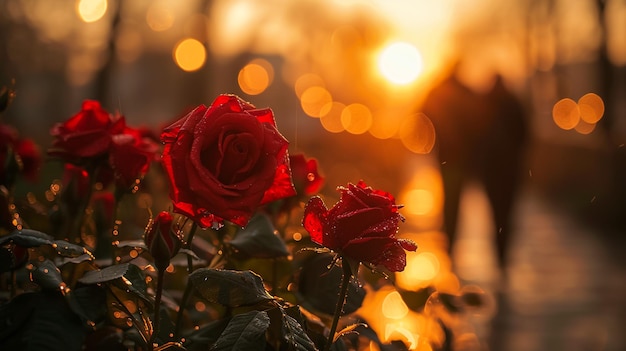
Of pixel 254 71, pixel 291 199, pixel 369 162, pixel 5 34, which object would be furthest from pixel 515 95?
pixel 254 71

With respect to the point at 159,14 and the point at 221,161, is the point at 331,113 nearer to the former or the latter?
the point at 159,14

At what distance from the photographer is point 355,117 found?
46.7 meters

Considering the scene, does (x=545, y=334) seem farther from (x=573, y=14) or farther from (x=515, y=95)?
(x=573, y=14)

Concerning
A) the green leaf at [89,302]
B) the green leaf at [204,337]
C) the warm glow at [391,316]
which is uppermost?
the green leaf at [89,302]

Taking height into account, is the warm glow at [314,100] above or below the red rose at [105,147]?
below

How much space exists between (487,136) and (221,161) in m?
6.23

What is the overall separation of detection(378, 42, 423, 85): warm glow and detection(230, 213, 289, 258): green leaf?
27862 millimetres

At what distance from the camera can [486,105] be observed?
6.93 m

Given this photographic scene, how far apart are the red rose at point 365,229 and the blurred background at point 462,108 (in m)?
0.48

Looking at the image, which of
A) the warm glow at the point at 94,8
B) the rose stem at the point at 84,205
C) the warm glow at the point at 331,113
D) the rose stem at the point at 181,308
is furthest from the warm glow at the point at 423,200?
the warm glow at the point at 331,113

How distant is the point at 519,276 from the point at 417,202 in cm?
759

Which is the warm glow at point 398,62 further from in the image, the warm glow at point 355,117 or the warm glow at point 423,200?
the warm glow at point 423,200

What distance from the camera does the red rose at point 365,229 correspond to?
38.7 inches

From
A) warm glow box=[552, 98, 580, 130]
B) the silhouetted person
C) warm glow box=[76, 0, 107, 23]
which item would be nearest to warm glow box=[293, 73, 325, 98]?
warm glow box=[552, 98, 580, 130]
